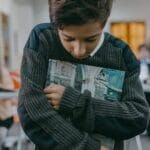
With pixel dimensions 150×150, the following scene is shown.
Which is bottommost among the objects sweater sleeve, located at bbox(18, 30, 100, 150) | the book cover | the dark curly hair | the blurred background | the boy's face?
the blurred background

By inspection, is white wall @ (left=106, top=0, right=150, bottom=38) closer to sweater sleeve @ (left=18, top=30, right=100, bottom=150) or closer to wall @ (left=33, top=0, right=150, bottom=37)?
wall @ (left=33, top=0, right=150, bottom=37)

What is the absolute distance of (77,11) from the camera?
771 mm

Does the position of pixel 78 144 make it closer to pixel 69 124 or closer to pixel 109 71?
pixel 69 124

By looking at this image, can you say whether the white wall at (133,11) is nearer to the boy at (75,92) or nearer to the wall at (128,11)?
the wall at (128,11)

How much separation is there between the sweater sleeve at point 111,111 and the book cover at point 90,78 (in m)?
0.02

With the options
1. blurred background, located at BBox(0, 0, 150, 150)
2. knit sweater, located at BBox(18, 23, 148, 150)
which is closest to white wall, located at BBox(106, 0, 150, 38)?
blurred background, located at BBox(0, 0, 150, 150)

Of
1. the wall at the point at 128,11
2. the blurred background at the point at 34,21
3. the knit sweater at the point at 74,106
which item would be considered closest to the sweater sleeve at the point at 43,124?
the knit sweater at the point at 74,106

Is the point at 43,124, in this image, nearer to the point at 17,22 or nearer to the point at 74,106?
the point at 74,106

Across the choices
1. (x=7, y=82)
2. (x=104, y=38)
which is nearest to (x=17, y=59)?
(x=7, y=82)

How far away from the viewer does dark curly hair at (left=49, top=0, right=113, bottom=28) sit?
77cm

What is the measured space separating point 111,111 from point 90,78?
0.08 meters

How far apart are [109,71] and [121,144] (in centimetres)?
15

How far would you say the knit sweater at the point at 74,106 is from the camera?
80cm

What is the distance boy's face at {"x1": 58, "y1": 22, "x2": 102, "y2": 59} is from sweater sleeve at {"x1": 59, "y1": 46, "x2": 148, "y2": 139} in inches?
3.2
